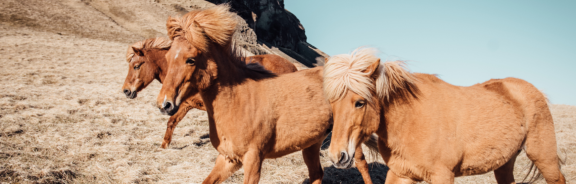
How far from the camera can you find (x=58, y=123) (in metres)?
6.64

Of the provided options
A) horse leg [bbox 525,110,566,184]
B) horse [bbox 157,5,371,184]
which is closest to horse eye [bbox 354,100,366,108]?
horse [bbox 157,5,371,184]

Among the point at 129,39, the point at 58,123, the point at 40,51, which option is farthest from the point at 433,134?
the point at 129,39

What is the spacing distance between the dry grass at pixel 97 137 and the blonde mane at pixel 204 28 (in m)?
2.53

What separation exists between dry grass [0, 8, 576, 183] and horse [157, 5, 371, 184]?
5.91 ft

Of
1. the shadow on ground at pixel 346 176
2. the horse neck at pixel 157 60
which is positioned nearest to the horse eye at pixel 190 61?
the horse neck at pixel 157 60

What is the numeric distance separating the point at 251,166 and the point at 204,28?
1.46 meters

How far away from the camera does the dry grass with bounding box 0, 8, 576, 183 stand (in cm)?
480

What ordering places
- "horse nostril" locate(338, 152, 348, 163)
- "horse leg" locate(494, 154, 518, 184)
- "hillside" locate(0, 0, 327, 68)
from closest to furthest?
"horse nostril" locate(338, 152, 348, 163)
"horse leg" locate(494, 154, 518, 184)
"hillside" locate(0, 0, 327, 68)

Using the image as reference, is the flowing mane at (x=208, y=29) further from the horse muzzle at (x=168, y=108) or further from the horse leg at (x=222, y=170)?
the horse leg at (x=222, y=170)

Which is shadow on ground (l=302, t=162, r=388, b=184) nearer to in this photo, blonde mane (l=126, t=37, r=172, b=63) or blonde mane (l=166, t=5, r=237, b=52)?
blonde mane (l=166, t=5, r=237, b=52)

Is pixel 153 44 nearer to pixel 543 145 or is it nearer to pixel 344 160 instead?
pixel 344 160

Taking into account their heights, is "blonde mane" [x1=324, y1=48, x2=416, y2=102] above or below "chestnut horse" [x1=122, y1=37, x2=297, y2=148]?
above

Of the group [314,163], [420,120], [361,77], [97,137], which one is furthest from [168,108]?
[97,137]

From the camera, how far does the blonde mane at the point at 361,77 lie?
8.30 ft
